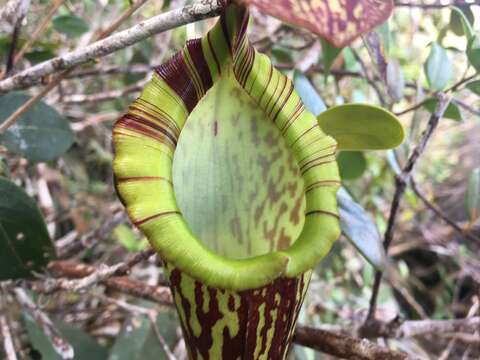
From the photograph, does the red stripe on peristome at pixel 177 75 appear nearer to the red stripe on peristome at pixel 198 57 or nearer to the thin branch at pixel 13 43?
the red stripe on peristome at pixel 198 57

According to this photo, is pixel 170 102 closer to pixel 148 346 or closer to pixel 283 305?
pixel 283 305

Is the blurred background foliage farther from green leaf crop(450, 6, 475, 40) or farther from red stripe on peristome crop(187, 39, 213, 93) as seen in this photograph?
red stripe on peristome crop(187, 39, 213, 93)

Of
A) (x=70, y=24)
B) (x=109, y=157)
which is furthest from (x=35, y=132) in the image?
(x=109, y=157)

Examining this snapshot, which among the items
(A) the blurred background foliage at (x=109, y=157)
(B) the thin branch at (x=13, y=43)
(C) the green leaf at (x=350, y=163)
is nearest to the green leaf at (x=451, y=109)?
(A) the blurred background foliage at (x=109, y=157)

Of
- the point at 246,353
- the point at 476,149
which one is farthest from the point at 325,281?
the point at 476,149

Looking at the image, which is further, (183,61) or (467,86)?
(467,86)

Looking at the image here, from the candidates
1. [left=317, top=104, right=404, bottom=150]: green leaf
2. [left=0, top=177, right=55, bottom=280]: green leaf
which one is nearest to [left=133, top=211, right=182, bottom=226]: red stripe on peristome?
[left=317, top=104, right=404, bottom=150]: green leaf

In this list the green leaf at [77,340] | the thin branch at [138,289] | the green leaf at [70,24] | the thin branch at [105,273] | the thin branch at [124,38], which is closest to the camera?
the thin branch at [124,38]

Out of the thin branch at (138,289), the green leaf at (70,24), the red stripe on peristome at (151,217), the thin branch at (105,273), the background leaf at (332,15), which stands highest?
the green leaf at (70,24)
